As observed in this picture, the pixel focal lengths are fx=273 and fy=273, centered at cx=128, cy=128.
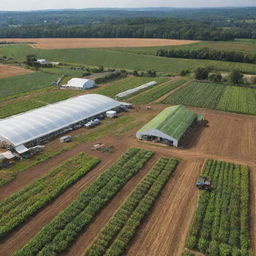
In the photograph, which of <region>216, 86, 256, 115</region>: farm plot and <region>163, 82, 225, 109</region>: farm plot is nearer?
<region>216, 86, 256, 115</region>: farm plot

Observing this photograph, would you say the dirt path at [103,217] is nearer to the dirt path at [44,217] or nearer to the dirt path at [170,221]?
the dirt path at [170,221]

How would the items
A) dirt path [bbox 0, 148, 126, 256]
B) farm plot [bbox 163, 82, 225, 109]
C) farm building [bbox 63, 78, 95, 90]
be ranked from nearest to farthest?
dirt path [bbox 0, 148, 126, 256] → farm plot [bbox 163, 82, 225, 109] → farm building [bbox 63, 78, 95, 90]

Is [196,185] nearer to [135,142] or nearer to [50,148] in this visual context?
[135,142]

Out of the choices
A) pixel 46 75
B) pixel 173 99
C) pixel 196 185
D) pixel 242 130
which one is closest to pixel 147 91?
pixel 173 99

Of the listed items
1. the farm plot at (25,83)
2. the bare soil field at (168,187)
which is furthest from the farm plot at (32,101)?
the bare soil field at (168,187)

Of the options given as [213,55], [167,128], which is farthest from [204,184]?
[213,55]

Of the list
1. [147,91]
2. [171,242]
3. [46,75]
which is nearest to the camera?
[171,242]

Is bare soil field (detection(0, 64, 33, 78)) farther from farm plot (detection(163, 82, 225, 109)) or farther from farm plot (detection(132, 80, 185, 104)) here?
farm plot (detection(163, 82, 225, 109))

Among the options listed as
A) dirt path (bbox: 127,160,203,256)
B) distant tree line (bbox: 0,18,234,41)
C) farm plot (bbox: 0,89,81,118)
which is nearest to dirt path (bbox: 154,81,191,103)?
farm plot (bbox: 0,89,81,118)
